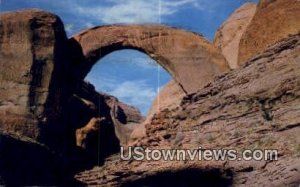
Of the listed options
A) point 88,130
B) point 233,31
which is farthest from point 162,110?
point 233,31

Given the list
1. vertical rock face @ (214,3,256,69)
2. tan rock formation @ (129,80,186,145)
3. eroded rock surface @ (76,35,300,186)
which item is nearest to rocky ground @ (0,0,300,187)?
eroded rock surface @ (76,35,300,186)

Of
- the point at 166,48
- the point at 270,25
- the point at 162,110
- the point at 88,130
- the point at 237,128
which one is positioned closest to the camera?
the point at 237,128

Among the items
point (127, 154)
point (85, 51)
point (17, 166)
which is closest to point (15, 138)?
point (17, 166)

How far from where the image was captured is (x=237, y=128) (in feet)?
36.1

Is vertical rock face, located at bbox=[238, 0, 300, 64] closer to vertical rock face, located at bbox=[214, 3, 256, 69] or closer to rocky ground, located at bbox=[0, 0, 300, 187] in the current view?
rocky ground, located at bbox=[0, 0, 300, 187]

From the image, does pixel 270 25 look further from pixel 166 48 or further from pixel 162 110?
pixel 166 48

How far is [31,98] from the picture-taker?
18.0 meters

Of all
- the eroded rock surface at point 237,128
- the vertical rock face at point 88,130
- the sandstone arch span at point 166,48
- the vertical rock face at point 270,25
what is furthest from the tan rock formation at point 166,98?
the eroded rock surface at point 237,128

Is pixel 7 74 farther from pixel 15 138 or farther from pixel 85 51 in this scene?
pixel 15 138

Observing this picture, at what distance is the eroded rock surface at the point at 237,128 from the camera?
978 cm

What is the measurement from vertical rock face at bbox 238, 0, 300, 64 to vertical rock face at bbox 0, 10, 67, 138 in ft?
19.6

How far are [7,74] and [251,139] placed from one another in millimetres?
9792

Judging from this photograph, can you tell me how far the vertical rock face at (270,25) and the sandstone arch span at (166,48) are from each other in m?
3.92

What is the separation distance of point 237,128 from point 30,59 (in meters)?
9.15
